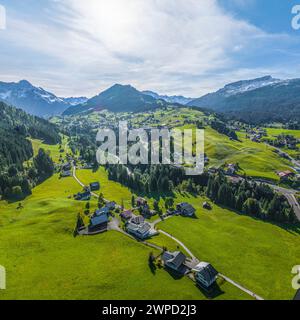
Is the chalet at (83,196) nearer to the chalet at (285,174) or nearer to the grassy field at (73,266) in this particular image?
the grassy field at (73,266)

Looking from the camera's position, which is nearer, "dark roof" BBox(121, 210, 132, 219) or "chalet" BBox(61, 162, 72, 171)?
"dark roof" BBox(121, 210, 132, 219)

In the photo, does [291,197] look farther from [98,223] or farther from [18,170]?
[18,170]

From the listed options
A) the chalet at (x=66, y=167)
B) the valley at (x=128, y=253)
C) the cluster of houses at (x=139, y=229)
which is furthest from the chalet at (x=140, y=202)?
the chalet at (x=66, y=167)

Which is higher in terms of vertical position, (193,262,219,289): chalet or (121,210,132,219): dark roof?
(121,210,132,219): dark roof

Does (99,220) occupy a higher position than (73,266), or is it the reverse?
(99,220)

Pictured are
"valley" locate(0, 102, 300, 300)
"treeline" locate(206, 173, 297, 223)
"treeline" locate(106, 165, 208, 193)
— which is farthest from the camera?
"treeline" locate(106, 165, 208, 193)

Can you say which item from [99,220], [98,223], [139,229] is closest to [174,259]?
[139,229]


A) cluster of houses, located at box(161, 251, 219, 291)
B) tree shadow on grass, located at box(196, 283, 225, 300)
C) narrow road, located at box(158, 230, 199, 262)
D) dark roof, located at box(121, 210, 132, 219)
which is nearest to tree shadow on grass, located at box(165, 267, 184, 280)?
cluster of houses, located at box(161, 251, 219, 291)

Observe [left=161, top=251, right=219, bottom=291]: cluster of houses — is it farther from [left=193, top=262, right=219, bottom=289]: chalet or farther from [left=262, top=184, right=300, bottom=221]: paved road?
[left=262, top=184, right=300, bottom=221]: paved road
